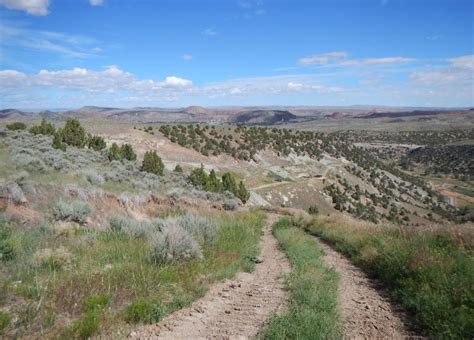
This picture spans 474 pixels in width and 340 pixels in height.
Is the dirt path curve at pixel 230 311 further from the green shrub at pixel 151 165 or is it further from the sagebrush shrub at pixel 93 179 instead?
the green shrub at pixel 151 165

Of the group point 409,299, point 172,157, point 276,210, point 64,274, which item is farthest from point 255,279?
point 172,157

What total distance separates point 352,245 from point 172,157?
5059cm

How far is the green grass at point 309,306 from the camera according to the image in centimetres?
499

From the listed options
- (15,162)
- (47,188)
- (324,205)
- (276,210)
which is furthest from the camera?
(324,205)

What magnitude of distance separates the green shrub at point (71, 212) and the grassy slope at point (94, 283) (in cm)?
176

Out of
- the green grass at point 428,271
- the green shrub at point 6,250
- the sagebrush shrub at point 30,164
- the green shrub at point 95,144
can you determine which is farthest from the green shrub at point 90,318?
the green shrub at point 95,144

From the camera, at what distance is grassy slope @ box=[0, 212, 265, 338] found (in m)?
5.20

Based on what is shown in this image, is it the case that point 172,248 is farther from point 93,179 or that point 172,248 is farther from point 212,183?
point 212,183

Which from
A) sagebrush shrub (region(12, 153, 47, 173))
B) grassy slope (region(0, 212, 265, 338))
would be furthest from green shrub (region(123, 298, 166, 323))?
sagebrush shrub (region(12, 153, 47, 173))

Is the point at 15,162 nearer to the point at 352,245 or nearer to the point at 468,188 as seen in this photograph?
the point at 352,245

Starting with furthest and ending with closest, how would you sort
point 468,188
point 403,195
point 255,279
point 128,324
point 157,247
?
point 468,188 < point 403,195 < point 255,279 < point 157,247 < point 128,324

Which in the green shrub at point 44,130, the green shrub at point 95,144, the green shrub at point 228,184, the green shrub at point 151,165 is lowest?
the green shrub at point 228,184

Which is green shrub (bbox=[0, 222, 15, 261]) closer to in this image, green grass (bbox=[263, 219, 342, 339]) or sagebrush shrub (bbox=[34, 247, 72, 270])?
sagebrush shrub (bbox=[34, 247, 72, 270])

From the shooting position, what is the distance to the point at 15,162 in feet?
58.4
